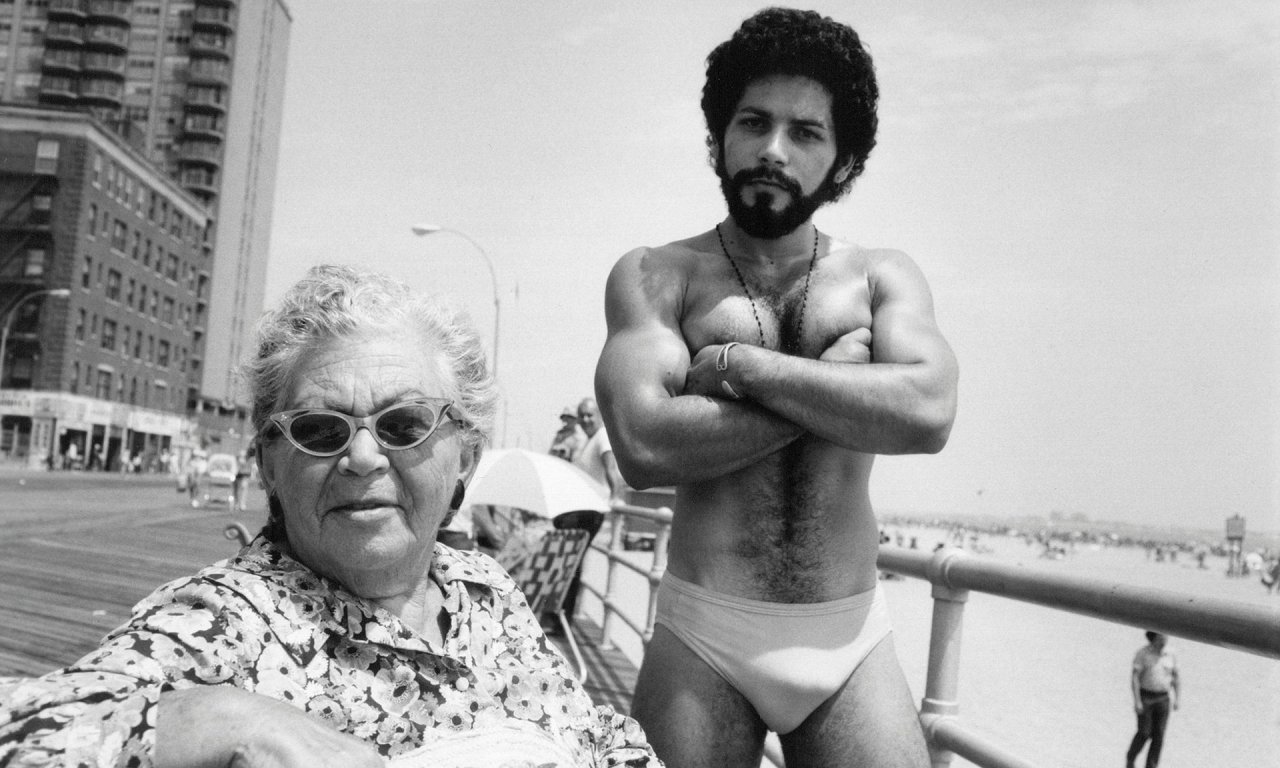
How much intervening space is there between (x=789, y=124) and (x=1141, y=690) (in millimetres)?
12926

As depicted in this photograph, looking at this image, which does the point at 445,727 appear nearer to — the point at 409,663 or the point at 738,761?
the point at 409,663

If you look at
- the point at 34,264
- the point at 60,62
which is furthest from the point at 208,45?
the point at 34,264

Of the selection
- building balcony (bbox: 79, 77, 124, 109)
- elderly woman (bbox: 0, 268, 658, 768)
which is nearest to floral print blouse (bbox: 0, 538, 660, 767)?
elderly woman (bbox: 0, 268, 658, 768)

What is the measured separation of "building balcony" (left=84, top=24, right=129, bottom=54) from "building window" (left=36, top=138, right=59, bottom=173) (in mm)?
18005

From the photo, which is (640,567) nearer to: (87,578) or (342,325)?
(342,325)

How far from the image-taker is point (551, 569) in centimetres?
623

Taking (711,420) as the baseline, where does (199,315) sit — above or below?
above

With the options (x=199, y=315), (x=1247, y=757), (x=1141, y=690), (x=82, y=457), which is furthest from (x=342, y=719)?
(x=199, y=315)

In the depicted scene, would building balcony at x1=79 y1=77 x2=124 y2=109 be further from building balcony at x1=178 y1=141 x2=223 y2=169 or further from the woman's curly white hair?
the woman's curly white hair

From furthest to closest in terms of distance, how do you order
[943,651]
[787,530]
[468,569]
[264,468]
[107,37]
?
[107,37] < [943,651] < [787,530] < [468,569] < [264,468]

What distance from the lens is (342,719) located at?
4.70ft

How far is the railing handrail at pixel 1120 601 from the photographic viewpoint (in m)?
1.42

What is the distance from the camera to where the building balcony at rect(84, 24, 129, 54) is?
228ft

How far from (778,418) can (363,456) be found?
2.40ft
